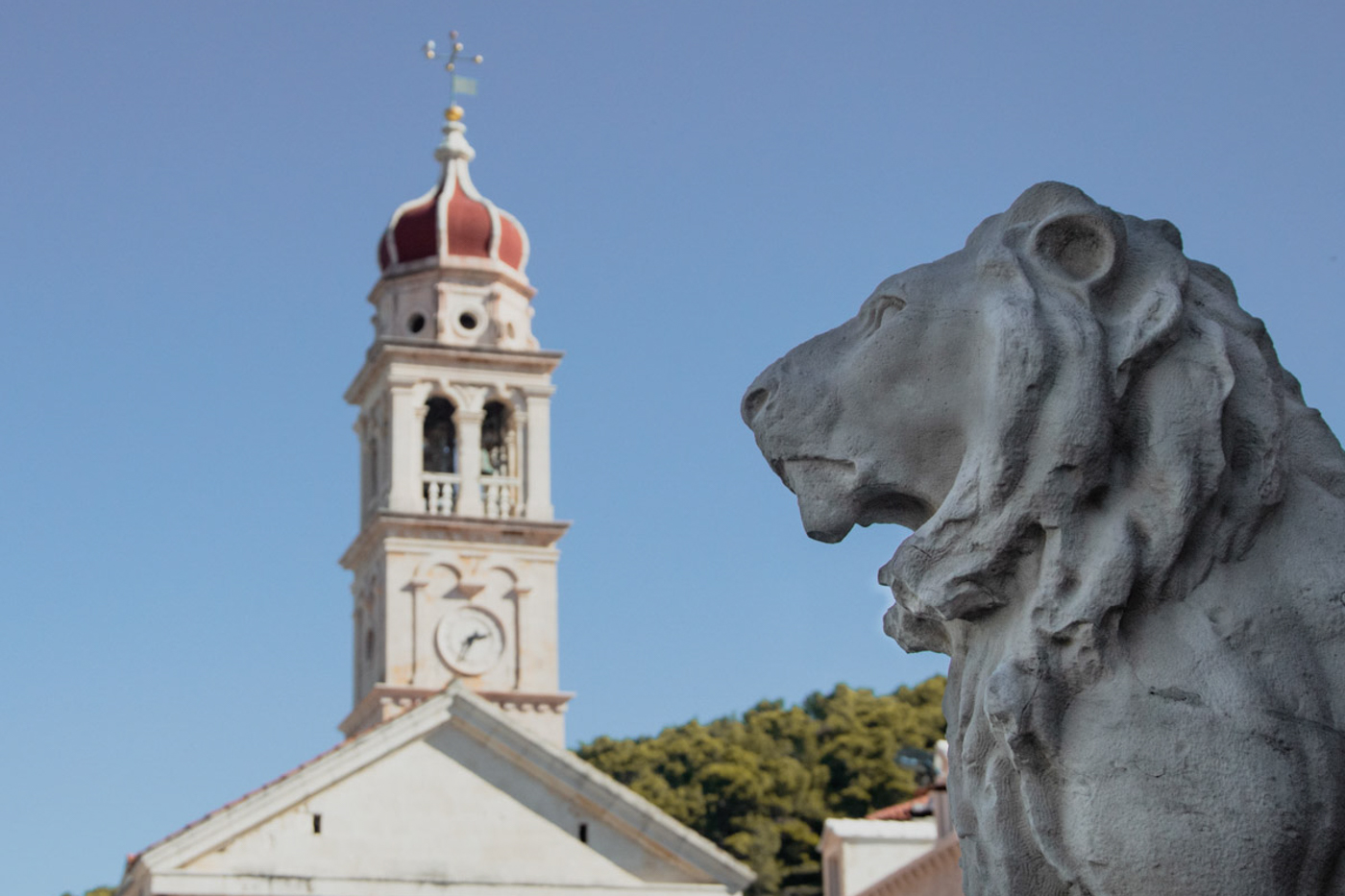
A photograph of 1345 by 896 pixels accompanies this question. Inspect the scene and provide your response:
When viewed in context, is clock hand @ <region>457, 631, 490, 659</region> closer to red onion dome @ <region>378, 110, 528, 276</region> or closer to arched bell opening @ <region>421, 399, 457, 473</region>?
arched bell opening @ <region>421, 399, 457, 473</region>

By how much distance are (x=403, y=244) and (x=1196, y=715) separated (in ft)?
119

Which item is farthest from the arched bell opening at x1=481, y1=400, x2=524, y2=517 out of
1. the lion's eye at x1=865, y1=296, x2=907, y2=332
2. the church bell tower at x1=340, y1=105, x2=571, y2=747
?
the lion's eye at x1=865, y1=296, x2=907, y2=332

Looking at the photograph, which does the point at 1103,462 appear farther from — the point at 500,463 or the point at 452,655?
the point at 500,463

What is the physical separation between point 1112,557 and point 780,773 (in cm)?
5041

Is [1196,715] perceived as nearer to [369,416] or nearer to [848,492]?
[848,492]

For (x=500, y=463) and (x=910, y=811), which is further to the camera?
(x=500, y=463)

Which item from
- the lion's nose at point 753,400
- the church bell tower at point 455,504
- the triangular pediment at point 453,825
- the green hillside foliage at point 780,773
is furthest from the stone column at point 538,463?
the lion's nose at point 753,400

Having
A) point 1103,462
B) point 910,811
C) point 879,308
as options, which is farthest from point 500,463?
point 1103,462

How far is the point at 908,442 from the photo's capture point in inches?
111

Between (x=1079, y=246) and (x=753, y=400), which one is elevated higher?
(x=1079, y=246)

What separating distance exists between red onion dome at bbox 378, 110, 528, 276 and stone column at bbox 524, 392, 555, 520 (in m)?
3.09

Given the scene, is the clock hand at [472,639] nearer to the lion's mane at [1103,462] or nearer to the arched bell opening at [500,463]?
the arched bell opening at [500,463]

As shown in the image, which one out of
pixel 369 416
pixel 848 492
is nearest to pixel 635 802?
pixel 369 416

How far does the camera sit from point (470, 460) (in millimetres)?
36000
